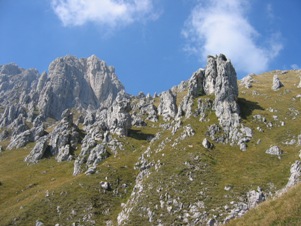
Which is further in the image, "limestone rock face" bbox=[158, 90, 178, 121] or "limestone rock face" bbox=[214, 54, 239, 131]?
"limestone rock face" bbox=[158, 90, 178, 121]

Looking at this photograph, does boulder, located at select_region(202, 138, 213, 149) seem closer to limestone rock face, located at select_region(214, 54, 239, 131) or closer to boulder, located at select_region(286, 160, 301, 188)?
limestone rock face, located at select_region(214, 54, 239, 131)

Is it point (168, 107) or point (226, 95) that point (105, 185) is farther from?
point (168, 107)

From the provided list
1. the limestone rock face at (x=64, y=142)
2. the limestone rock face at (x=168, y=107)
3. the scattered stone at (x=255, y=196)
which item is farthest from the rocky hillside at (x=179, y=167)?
the limestone rock face at (x=168, y=107)

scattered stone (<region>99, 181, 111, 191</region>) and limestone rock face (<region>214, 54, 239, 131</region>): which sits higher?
limestone rock face (<region>214, 54, 239, 131</region>)

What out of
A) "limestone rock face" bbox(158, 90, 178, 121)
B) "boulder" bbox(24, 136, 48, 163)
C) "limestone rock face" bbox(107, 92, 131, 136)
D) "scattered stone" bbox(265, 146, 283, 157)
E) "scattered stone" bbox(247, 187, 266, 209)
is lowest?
"scattered stone" bbox(247, 187, 266, 209)

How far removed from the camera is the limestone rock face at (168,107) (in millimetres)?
171975

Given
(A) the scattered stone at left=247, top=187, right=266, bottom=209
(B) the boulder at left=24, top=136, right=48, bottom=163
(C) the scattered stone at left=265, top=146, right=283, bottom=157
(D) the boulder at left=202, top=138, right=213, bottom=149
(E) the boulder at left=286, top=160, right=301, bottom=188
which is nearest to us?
Answer: (E) the boulder at left=286, top=160, right=301, bottom=188

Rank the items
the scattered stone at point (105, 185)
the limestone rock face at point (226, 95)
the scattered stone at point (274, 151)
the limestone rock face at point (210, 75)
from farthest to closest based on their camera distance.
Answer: the limestone rock face at point (210, 75)
the limestone rock face at point (226, 95)
the scattered stone at point (105, 185)
the scattered stone at point (274, 151)

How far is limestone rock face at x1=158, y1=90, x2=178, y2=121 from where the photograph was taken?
17198cm

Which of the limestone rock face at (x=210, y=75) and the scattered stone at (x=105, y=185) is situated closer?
the scattered stone at (x=105, y=185)

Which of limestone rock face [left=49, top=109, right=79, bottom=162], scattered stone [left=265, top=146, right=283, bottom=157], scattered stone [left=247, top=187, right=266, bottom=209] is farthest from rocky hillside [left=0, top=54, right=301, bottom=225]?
limestone rock face [left=49, top=109, right=79, bottom=162]

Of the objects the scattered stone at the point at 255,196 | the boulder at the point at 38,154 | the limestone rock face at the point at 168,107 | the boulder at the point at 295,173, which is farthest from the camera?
the limestone rock face at the point at 168,107

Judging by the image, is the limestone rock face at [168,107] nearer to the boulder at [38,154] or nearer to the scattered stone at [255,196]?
the boulder at [38,154]

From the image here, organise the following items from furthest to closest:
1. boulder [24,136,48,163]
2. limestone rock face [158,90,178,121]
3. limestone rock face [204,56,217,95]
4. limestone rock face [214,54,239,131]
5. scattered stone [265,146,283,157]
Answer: limestone rock face [158,90,178,121]
boulder [24,136,48,163]
limestone rock face [204,56,217,95]
limestone rock face [214,54,239,131]
scattered stone [265,146,283,157]
